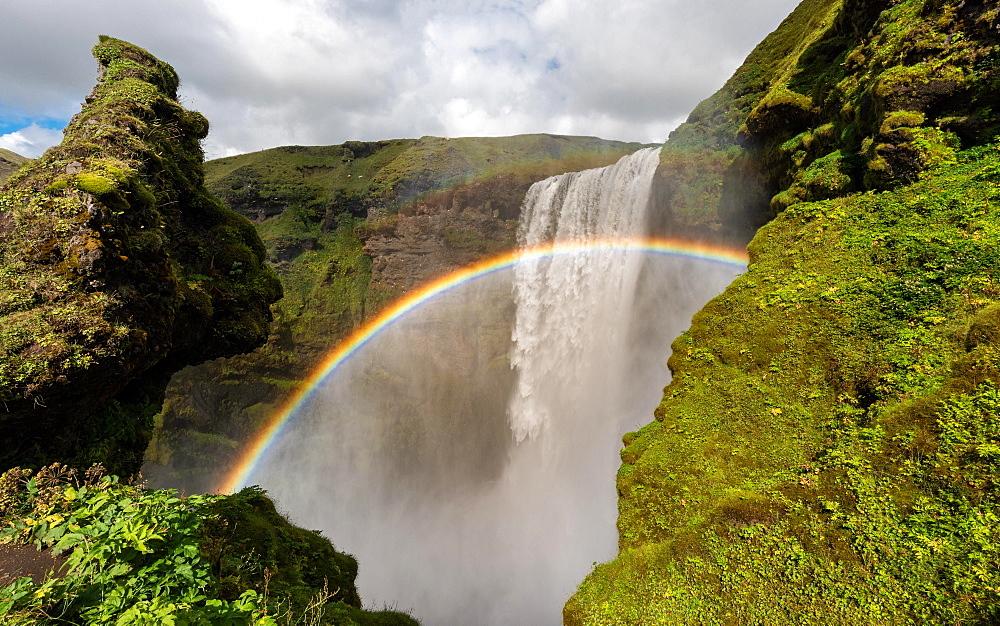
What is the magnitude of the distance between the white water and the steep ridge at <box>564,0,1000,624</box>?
10.8 meters

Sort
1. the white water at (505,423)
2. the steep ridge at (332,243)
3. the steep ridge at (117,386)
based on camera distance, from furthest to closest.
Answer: the steep ridge at (332,243), the white water at (505,423), the steep ridge at (117,386)

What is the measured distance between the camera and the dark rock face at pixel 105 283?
6215mm

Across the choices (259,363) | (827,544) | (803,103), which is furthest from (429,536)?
(803,103)

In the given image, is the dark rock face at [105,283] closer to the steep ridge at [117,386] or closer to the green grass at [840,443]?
the steep ridge at [117,386]

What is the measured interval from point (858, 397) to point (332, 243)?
4161 cm

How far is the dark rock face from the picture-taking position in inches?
245

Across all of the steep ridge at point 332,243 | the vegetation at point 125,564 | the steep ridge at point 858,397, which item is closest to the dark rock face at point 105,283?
the vegetation at point 125,564

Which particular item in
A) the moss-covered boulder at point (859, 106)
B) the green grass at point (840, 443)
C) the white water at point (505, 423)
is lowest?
the white water at point (505, 423)

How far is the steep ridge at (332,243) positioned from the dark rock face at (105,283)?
2388 cm

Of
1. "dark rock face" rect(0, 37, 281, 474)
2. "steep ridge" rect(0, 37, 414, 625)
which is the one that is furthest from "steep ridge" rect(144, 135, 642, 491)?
"dark rock face" rect(0, 37, 281, 474)

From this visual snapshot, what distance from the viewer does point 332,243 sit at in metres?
39.9

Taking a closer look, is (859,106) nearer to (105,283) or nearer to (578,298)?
(105,283)

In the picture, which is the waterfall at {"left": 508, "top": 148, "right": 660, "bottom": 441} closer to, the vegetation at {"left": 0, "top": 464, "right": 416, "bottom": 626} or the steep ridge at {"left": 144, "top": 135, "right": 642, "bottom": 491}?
the steep ridge at {"left": 144, "top": 135, "right": 642, "bottom": 491}

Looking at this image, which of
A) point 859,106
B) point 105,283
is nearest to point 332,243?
point 105,283
